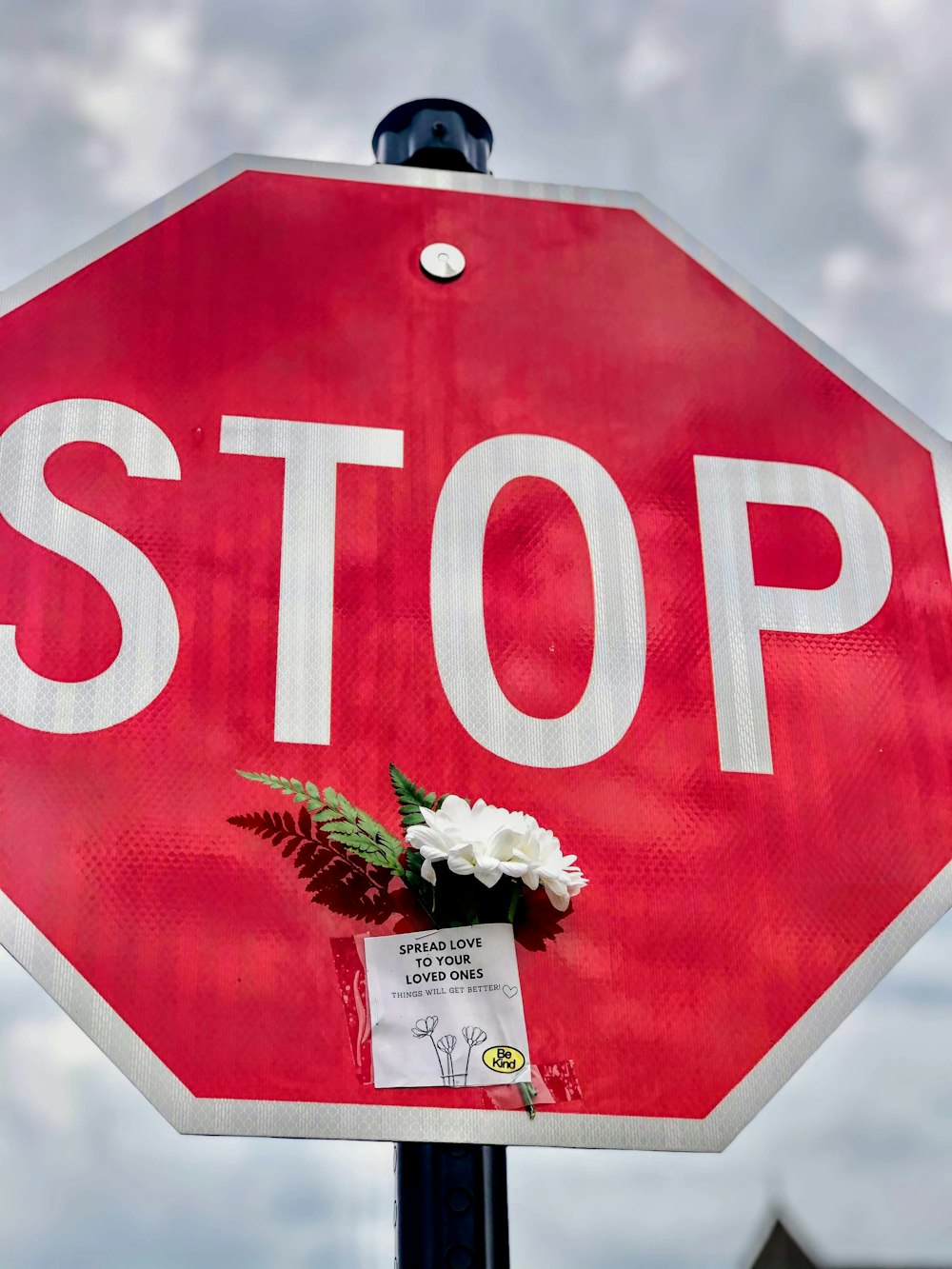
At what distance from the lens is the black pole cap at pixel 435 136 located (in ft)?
11.5

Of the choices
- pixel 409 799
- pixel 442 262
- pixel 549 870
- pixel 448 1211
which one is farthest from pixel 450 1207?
pixel 442 262

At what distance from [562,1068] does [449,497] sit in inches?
43.9

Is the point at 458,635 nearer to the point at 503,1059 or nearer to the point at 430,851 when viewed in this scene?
the point at 430,851

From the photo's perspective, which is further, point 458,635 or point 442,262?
point 442,262

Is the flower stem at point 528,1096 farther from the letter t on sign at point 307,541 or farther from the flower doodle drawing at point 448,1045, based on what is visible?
the letter t on sign at point 307,541

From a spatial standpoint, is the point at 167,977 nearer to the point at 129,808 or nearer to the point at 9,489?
the point at 129,808

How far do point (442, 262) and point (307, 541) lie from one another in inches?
29.2

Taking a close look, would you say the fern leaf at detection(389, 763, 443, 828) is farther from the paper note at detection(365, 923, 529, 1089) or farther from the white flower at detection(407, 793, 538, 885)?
the paper note at detection(365, 923, 529, 1089)

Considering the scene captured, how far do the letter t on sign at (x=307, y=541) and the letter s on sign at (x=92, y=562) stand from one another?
0.19 metres

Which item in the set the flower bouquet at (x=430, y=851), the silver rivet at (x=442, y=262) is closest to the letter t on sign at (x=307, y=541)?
the flower bouquet at (x=430, y=851)

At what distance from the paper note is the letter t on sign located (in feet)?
1.38

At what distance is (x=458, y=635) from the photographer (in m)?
2.85

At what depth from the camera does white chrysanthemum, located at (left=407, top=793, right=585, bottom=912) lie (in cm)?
251

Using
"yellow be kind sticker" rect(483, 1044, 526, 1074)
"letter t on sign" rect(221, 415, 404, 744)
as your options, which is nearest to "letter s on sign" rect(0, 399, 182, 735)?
"letter t on sign" rect(221, 415, 404, 744)
